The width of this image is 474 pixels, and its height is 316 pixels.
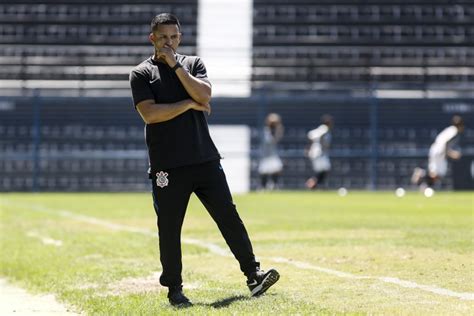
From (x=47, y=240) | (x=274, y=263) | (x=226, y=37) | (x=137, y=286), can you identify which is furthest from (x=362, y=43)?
(x=137, y=286)

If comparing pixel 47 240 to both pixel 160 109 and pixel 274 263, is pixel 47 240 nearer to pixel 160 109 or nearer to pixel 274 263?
pixel 274 263

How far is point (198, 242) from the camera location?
1134 centimetres

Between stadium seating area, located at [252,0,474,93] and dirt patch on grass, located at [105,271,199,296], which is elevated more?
stadium seating area, located at [252,0,474,93]

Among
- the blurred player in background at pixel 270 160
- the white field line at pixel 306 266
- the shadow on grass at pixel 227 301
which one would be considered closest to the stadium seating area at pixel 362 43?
A: the blurred player in background at pixel 270 160

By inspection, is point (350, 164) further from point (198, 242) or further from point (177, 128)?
point (177, 128)

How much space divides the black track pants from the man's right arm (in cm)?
32

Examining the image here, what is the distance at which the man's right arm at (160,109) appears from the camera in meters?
6.19

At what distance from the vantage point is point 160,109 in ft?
20.3

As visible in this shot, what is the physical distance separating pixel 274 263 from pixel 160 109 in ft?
9.25

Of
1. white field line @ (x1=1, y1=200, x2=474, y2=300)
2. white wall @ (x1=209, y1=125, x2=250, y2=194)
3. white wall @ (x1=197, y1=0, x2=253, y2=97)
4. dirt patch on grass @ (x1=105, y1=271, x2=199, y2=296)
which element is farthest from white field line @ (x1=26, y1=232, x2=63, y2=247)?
white wall @ (x1=197, y1=0, x2=253, y2=97)

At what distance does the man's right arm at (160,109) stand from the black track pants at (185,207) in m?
0.32

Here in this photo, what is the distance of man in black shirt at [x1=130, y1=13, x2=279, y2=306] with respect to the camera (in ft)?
20.4

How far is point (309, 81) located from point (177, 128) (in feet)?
108

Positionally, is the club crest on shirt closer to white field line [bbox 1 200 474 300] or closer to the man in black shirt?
the man in black shirt
